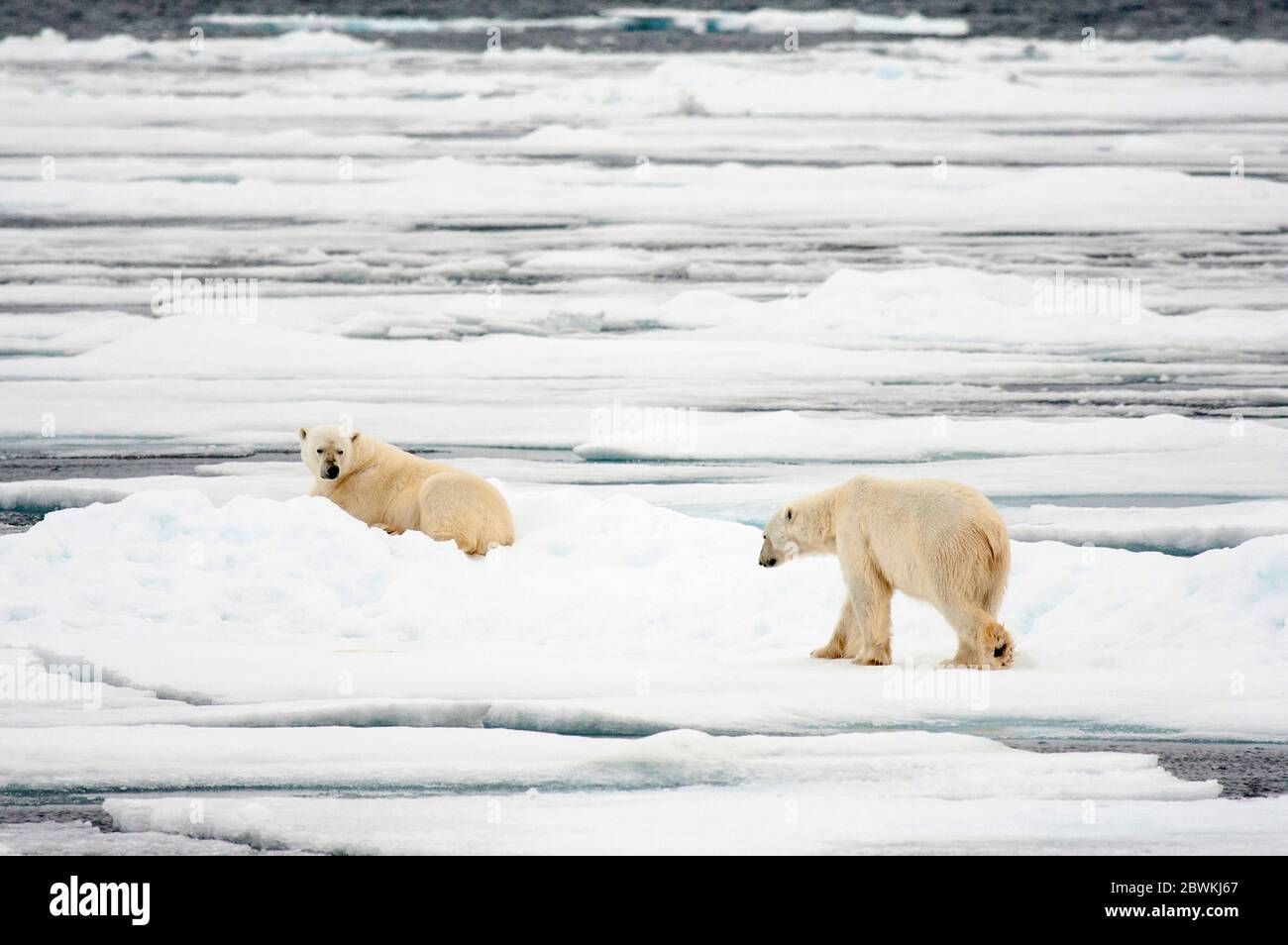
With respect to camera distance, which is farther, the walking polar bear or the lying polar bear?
the lying polar bear

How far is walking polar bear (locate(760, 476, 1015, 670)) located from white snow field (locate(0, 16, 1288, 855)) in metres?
0.11

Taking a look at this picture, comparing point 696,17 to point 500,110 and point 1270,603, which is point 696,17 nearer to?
point 500,110

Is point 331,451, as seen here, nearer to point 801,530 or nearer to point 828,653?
point 801,530


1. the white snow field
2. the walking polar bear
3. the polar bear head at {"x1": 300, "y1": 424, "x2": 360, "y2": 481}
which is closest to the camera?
the white snow field

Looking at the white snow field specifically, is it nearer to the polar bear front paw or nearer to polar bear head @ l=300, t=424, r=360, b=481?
the polar bear front paw

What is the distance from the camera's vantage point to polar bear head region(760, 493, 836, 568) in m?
4.61

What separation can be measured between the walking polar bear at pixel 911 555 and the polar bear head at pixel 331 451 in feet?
6.01

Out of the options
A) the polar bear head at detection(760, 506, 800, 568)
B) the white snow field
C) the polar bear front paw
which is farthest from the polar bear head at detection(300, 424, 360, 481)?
the polar bear front paw

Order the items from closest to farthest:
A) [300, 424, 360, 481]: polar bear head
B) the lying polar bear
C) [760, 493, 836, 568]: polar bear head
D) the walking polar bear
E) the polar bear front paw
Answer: the walking polar bear → the polar bear front paw → [760, 493, 836, 568]: polar bear head → the lying polar bear → [300, 424, 360, 481]: polar bear head

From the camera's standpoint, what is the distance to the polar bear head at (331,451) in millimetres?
5820

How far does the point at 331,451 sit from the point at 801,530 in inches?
74.5

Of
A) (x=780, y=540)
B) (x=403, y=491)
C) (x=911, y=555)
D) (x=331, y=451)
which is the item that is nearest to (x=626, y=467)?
(x=403, y=491)

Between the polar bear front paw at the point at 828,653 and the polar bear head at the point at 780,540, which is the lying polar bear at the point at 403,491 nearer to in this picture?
the polar bear head at the point at 780,540

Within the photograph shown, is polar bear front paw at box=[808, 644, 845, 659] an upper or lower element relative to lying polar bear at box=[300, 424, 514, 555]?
lower
